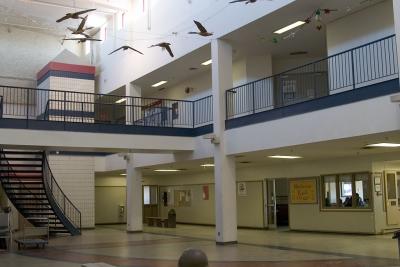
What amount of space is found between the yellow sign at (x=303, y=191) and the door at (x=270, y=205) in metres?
1.45

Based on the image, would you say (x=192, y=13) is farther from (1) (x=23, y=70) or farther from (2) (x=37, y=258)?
(1) (x=23, y=70)

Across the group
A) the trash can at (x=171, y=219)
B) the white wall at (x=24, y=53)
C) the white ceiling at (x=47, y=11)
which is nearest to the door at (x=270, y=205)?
the trash can at (x=171, y=219)

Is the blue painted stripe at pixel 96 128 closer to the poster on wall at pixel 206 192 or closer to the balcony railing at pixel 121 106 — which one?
the balcony railing at pixel 121 106

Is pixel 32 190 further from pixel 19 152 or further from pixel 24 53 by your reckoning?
pixel 24 53

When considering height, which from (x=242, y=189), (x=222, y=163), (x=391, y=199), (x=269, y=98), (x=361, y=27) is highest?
(x=361, y=27)

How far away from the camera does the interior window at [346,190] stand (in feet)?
58.6

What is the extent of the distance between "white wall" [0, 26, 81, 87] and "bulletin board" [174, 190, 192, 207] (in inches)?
359

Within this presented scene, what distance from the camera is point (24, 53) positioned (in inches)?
1057

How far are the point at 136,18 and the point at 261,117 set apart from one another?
1015 centimetres

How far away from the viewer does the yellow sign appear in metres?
19.2

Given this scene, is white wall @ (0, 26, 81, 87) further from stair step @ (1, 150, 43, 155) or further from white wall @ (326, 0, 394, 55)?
white wall @ (326, 0, 394, 55)

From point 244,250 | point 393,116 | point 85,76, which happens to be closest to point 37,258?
point 244,250

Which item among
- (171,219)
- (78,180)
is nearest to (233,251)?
(171,219)

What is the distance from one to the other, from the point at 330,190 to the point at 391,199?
2056 mm
